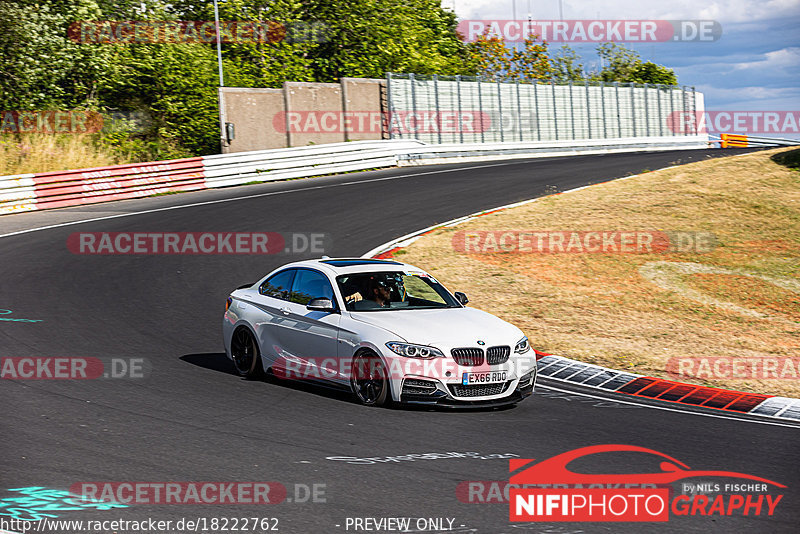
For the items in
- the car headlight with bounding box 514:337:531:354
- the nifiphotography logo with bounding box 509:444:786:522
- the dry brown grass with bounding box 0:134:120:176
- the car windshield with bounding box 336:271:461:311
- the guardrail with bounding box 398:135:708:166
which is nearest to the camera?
the nifiphotography logo with bounding box 509:444:786:522

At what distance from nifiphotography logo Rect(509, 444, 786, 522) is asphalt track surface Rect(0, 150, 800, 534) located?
139 mm

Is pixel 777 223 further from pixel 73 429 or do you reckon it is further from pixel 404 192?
pixel 73 429

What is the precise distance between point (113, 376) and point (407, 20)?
4390 cm

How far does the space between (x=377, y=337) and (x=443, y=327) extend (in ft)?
2.41

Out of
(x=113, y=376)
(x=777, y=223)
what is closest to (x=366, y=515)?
(x=113, y=376)

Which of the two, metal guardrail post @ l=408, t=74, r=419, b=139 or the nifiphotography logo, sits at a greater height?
metal guardrail post @ l=408, t=74, r=419, b=139

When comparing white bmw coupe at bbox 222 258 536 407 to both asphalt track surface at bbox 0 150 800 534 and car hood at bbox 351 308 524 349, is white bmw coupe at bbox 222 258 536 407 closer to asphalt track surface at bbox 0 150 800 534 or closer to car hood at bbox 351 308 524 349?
car hood at bbox 351 308 524 349

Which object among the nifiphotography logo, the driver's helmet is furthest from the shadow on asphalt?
the nifiphotography logo

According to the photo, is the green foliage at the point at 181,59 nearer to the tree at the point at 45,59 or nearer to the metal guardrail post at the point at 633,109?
the tree at the point at 45,59

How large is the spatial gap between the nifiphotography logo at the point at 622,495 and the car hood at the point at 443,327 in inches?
81.2

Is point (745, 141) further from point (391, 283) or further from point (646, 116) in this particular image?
point (391, 283)

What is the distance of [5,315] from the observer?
13.3 meters

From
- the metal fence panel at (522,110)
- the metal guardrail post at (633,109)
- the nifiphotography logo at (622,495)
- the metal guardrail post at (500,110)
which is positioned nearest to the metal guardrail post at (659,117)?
the metal fence panel at (522,110)

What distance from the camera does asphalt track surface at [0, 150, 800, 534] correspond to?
20.7 feet
